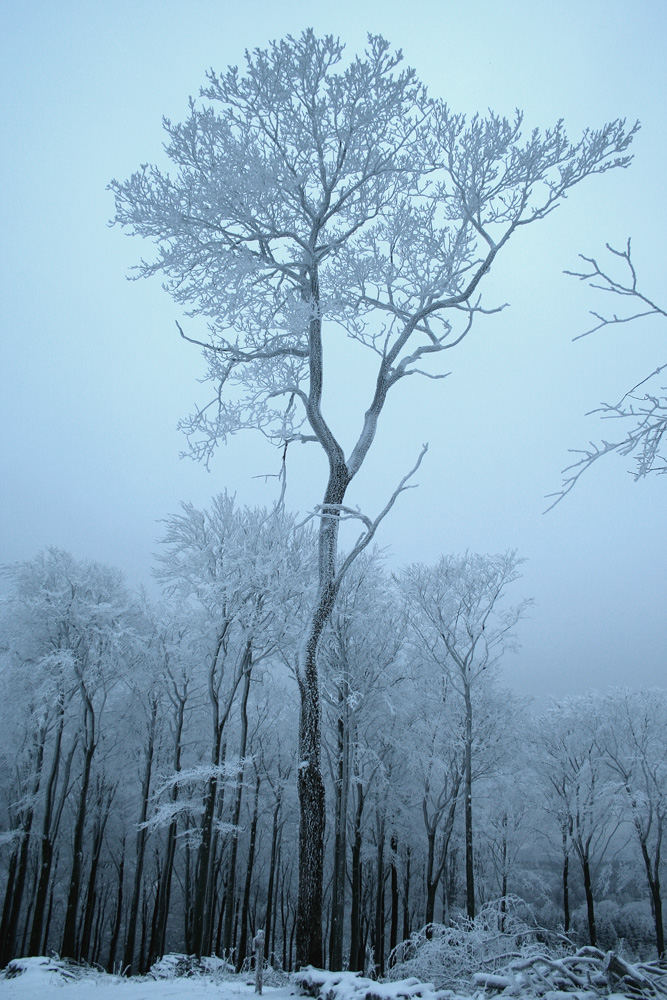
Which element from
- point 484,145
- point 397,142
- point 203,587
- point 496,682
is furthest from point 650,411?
point 496,682

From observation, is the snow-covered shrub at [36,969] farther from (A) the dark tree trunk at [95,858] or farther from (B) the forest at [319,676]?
(A) the dark tree trunk at [95,858]

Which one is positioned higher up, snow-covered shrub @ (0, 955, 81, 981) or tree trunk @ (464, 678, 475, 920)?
tree trunk @ (464, 678, 475, 920)

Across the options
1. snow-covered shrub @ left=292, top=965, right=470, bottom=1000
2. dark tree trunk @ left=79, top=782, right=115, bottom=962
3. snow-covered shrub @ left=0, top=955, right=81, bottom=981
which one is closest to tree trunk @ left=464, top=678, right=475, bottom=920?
snow-covered shrub @ left=0, top=955, right=81, bottom=981

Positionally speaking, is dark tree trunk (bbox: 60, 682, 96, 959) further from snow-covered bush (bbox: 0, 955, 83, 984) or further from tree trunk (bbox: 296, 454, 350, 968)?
tree trunk (bbox: 296, 454, 350, 968)

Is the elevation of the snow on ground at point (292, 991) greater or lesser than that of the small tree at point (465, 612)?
lesser

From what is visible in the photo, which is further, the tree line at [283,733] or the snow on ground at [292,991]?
the tree line at [283,733]

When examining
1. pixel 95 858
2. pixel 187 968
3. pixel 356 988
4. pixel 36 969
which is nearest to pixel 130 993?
pixel 356 988

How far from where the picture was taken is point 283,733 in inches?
1000

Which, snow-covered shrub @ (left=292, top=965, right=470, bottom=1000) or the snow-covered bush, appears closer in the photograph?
snow-covered shrub @ (left=292, top=965, right=470, bottom=1000)

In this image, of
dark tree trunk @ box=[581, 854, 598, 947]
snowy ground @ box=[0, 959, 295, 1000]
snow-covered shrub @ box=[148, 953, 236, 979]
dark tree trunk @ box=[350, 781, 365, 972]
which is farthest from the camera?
dark tree trunk @ box=[581, 854, 598, 947]

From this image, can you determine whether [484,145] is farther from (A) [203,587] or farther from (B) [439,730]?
(B) [439,730]

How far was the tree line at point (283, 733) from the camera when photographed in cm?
1481

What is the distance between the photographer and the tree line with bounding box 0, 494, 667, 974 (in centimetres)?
1481

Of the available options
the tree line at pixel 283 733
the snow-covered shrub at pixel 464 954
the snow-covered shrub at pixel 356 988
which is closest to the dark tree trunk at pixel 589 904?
the tree line at pixel 283 733
